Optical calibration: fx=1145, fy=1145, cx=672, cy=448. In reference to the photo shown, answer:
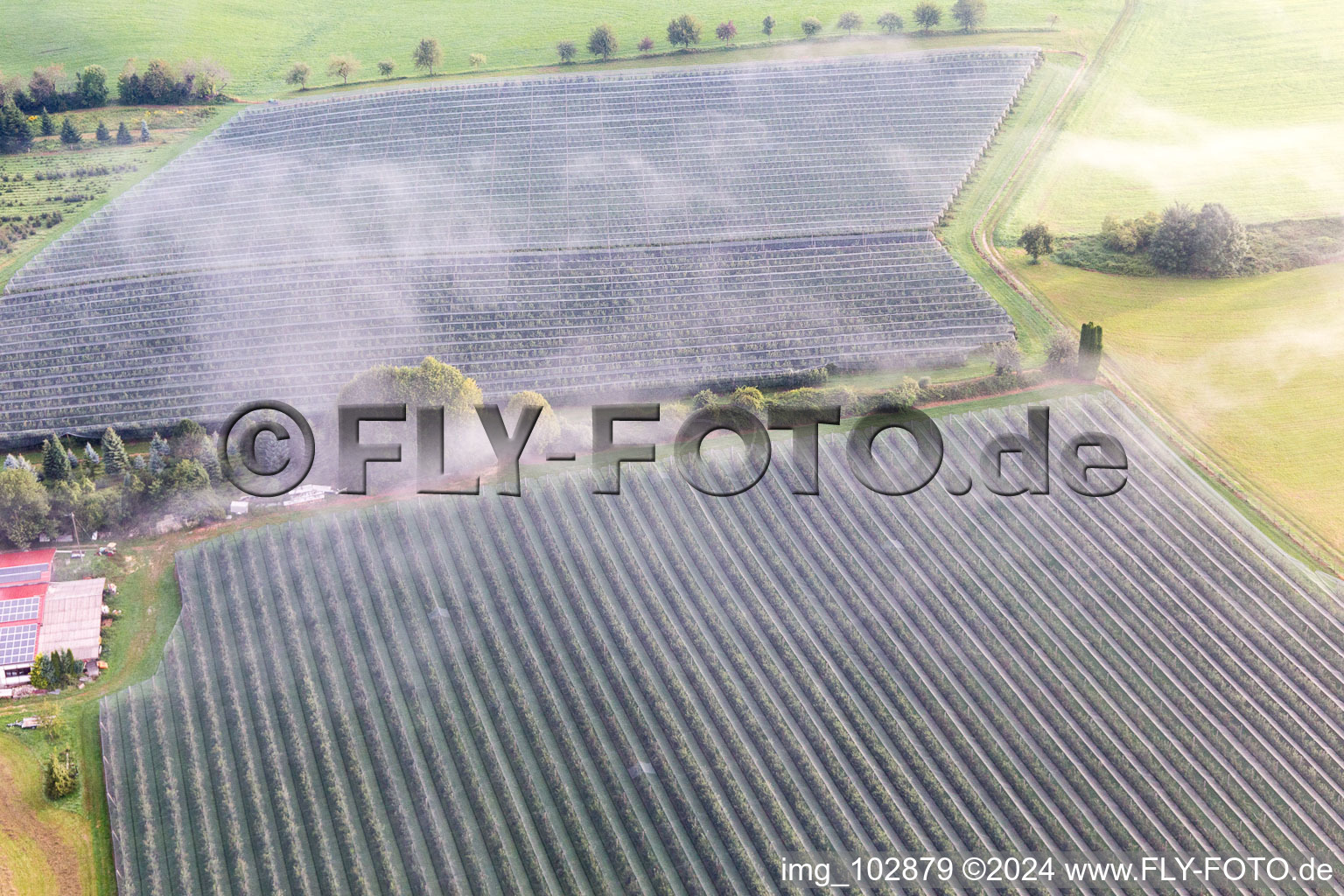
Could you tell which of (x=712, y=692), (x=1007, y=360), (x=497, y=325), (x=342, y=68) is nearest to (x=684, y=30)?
(x=342, y=68)

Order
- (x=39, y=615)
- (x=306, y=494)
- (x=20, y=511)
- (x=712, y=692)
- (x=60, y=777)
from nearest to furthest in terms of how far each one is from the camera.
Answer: (x=60, y=777) < (x=712, y=692) < (x=39, y=615) < (x=20, y=511) < (x=306, y=494)

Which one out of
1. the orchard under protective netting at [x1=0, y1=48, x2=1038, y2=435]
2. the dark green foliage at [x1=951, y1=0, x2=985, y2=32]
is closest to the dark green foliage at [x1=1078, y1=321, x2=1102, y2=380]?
the orchard under protective netting at [x1=0, y1=48, x2=1038, y2=435]

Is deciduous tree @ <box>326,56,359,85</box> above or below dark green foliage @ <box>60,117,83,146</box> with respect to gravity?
above

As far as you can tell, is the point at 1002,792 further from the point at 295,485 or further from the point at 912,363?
the point at 295,485

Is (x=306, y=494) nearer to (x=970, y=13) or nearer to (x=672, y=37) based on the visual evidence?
(x=672, y=37)

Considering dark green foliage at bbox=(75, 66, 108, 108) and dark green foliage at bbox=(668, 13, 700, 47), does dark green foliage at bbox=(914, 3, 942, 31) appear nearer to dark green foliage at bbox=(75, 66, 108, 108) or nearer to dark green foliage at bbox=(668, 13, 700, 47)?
dark green foliage at bbox=(668, 13, 700, 47)
